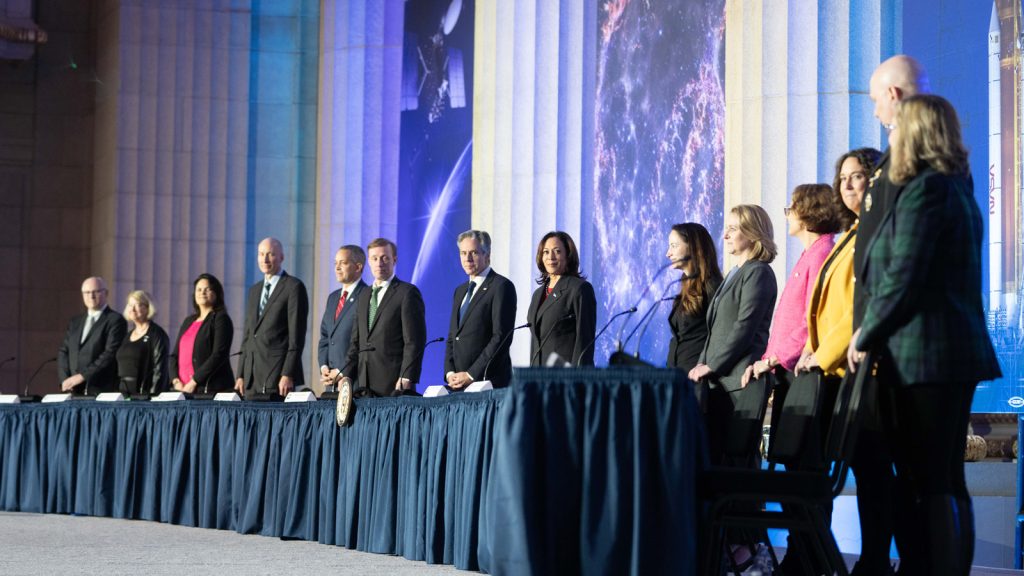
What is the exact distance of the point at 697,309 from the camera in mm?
4824

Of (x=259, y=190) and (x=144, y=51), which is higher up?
(x=144, y=51)

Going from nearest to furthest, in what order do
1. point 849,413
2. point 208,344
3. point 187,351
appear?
point 849,413, point 208,344, point 187,351

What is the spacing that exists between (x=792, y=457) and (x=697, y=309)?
1239mm

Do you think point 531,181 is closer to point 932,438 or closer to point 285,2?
point 285,2

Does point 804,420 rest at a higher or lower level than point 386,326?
lower

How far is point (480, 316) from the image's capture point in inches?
242

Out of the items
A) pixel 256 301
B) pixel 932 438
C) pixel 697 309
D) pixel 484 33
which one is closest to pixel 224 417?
pixel 256 301

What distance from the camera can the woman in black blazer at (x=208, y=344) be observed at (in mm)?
7734

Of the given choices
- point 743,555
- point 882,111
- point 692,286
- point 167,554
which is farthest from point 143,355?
point 882,111

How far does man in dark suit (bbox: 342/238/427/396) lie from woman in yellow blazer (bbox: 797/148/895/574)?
2724 mm

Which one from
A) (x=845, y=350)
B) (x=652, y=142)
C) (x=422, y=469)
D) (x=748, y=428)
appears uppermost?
(x=652, y=142)

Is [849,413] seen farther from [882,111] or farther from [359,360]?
[359,360]

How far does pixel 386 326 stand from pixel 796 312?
8.74 ft

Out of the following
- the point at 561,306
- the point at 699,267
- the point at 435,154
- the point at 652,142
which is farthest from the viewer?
the point at 435,154
